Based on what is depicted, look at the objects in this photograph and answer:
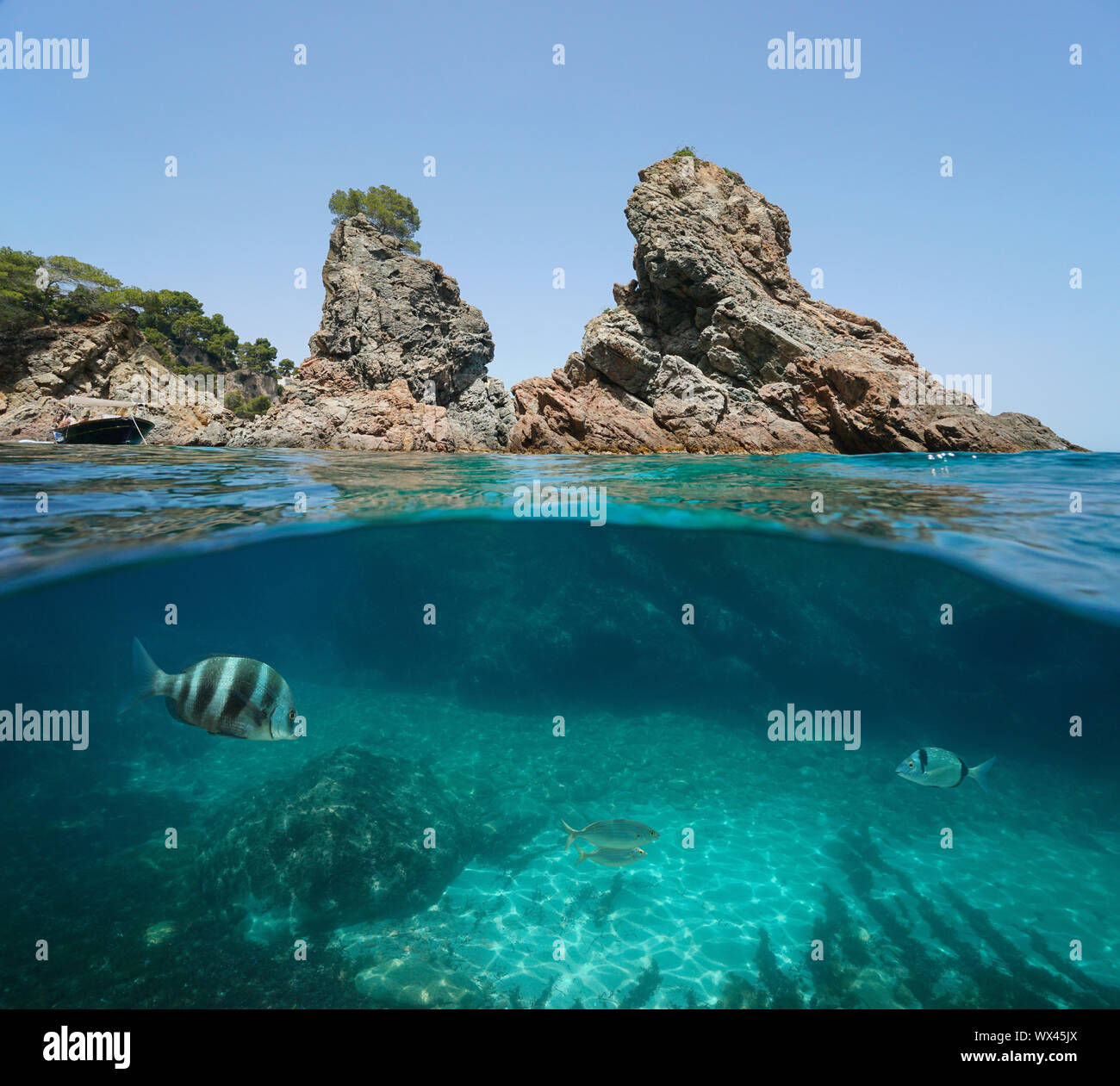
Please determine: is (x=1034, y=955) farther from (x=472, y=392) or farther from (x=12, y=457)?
(x=472, y=392)

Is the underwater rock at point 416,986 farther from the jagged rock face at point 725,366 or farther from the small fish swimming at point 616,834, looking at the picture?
the jagged rock face at point 725,366

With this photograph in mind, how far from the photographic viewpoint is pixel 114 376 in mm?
37781

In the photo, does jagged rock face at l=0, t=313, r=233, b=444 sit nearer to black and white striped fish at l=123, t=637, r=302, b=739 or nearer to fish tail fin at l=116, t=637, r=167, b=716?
fish tail fin at l=116, t=637, r=167, b=716

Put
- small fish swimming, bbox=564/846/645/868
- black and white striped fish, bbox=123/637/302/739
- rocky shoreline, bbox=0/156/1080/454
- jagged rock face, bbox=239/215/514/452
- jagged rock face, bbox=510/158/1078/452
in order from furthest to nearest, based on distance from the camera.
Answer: jagged rock face, bbox=239/215/514/452 < rocky shoreline, bbox=0/156/1080/454 < jagged rock face, bbox=510/158/1078/452 < small fish swimming, bbox=564/846/645/868 < black and white striped fish, bbox=123/637/302/739

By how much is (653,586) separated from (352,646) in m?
15.8

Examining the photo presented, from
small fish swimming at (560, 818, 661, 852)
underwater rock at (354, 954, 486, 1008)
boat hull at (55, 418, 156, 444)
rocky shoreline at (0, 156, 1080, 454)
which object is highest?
rocky shoreline at (0, 156, 1080, 454)

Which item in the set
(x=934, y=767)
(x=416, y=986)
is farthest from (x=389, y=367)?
(x=934, y=767)

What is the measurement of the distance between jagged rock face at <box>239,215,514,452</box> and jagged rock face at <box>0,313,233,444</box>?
5187 mm

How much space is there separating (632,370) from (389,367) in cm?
1546

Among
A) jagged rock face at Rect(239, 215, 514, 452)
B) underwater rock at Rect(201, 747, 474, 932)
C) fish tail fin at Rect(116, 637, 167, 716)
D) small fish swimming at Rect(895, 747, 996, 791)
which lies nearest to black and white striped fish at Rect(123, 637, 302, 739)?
fish tail fin at Rect(116, 637, 167, 716)

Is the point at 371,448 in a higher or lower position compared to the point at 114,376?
lower

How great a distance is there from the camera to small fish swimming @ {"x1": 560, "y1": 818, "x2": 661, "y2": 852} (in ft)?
18.1
